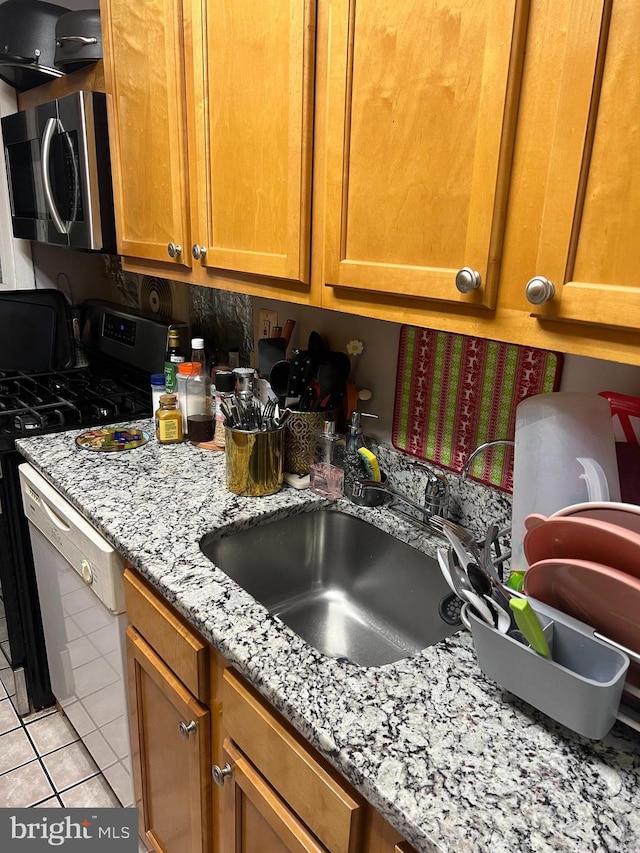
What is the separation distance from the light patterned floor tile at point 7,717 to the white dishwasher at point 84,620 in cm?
24

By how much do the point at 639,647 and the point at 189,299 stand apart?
1.73 metres

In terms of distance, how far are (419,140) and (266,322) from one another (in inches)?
39.0

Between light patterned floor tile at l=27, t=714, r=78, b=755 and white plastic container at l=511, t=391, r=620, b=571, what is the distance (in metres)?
1.66

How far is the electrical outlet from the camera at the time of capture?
1764 mm

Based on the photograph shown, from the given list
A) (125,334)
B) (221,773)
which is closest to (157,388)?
(125,334)

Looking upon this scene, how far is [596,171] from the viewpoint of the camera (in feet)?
2.21

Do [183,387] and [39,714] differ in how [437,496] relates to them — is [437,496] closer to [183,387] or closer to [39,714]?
[183,387]

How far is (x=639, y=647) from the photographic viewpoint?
0.73 m

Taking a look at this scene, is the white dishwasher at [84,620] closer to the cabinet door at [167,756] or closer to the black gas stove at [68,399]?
the cabinet door at [167,756]

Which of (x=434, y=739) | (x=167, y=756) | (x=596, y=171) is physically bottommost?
(x=167, y=756)

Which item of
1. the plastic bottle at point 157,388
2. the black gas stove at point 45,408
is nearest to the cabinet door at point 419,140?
the plastic bottle at point 157,388

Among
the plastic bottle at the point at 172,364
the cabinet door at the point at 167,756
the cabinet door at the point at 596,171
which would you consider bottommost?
the cabinet door at the point at 167,756

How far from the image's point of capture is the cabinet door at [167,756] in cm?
109

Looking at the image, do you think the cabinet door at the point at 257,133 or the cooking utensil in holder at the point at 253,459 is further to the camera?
the cooking utensil in holder at the point at 253,459
